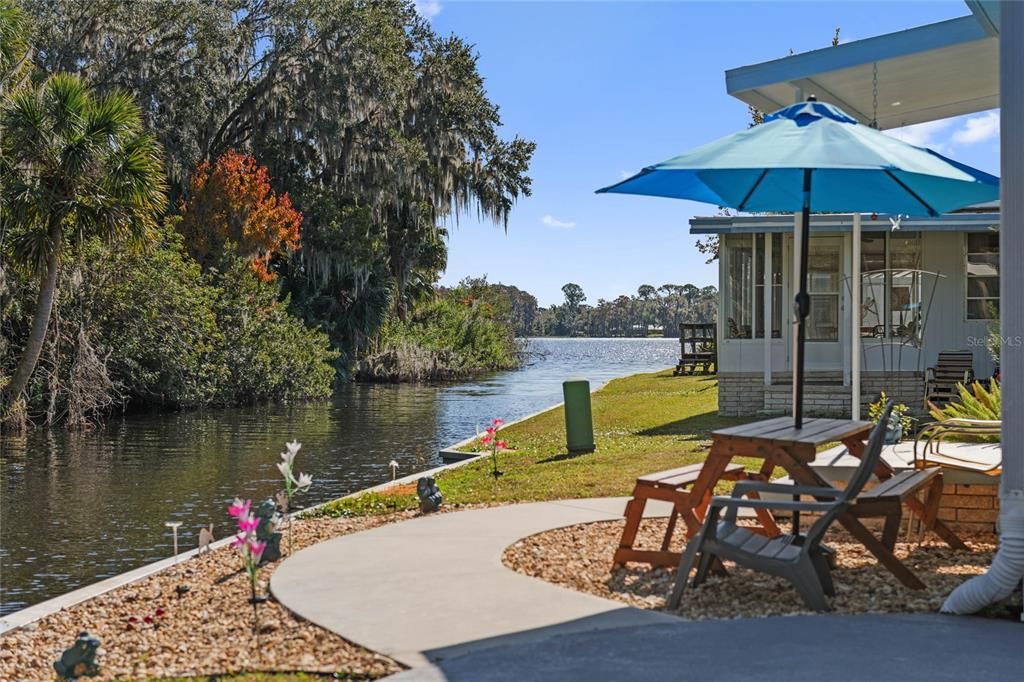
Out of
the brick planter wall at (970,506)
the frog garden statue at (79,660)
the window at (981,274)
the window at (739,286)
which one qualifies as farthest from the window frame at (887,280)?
the frog garden statue at (79,660)

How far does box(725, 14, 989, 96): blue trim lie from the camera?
33.6 ft

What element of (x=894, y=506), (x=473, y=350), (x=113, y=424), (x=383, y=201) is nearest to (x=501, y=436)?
(x=113, y=424)

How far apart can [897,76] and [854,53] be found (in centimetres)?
75

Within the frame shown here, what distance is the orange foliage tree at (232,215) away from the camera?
2986cm

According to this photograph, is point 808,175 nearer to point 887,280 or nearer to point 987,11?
point 987,11

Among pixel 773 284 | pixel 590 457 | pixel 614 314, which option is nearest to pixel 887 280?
pixel 773 284

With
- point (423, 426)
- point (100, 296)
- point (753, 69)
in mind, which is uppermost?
point (753, 69)

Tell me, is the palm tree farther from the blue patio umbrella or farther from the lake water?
the blue patio umbrella

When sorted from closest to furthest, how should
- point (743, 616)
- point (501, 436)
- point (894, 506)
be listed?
point (743, 616) < point (894, 506) < point (501, 436)

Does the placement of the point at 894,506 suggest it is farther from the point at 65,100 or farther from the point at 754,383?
the point at 65,100

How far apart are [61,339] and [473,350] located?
991 inches

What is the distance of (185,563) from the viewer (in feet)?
23.1

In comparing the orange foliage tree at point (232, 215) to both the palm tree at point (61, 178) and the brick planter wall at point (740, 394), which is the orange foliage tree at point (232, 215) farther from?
the brick planter wall at point (740, 394)

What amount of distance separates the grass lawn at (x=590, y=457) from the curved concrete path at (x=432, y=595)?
1824 millimetres
